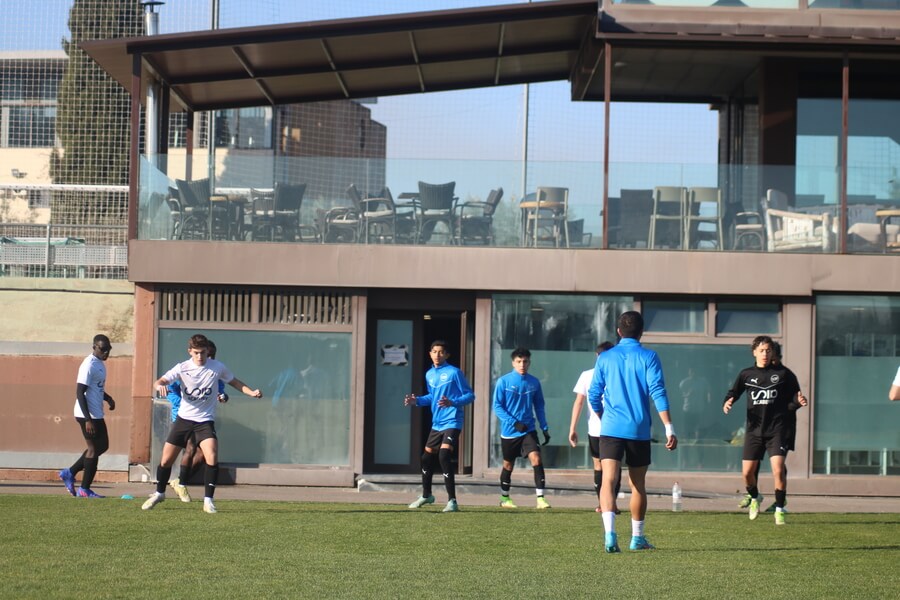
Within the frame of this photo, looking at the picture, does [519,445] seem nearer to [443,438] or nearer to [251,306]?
[443,438]

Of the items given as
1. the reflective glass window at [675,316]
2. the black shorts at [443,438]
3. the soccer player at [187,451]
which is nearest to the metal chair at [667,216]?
the reflective glass window at [675,316]

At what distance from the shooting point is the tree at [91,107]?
3553 centimetres

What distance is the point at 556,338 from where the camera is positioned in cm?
1862

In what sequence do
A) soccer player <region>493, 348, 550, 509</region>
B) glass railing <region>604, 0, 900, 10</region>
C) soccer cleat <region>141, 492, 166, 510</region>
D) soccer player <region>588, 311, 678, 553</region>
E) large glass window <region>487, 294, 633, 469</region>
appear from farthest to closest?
glass railing <region>604, 0, 900, 10</region>, large glass window <region>487, 294, 633, 469</region>, soccer player <region>493, 348, 550, 509</region>, soccer cleat <region>141, 492, 166, 510</region>, soccer player <region>588, 311, 678, 553</region>

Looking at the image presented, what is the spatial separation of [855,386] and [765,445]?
5.36 metres

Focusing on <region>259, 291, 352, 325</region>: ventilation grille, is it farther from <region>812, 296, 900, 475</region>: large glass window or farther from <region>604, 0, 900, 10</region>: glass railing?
Result: <region>812, 296, 900, 475</region>: large glass window

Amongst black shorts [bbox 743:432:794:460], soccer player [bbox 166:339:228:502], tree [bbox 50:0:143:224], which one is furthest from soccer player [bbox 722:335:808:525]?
tree [bbox 50:0:143:224]

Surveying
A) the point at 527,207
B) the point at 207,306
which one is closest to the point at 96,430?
the point at 207,306

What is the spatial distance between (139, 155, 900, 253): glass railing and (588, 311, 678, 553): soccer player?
812cm

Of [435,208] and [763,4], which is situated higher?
[763,4]

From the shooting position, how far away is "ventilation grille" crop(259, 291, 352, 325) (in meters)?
18.6

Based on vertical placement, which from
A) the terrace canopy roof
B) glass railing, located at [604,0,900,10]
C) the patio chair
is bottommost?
the patio chair

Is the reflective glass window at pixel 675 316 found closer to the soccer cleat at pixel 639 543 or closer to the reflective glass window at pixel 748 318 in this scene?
the reflective glass window at pixel 748 318

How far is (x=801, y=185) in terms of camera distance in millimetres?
18453
